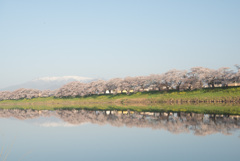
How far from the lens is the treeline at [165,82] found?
72787mm

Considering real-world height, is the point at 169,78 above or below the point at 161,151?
above

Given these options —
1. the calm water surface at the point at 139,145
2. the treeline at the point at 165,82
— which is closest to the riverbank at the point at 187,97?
the treeline at the point at 165,82

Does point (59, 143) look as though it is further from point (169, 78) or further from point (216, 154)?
point (169, 78)

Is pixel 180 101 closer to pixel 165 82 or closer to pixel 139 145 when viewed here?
pixel 165 82

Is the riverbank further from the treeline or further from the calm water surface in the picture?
the calm water surface

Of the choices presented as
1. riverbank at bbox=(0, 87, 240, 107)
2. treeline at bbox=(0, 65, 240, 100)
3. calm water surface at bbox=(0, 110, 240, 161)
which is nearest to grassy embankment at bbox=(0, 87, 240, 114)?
riverbank at bbox=(0, 87, 240, 107)

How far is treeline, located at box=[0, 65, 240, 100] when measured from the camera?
2866 inches

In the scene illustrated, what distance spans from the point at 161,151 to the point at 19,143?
13.5 m

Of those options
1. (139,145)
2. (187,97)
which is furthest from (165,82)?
(139,145)

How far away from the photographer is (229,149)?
1784 centimetres

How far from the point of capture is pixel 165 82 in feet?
278

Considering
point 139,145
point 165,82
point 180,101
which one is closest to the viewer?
point 139,145

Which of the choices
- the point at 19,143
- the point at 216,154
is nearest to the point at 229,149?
the point at 216,154

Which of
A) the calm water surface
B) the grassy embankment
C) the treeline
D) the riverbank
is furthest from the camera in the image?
the treeline
